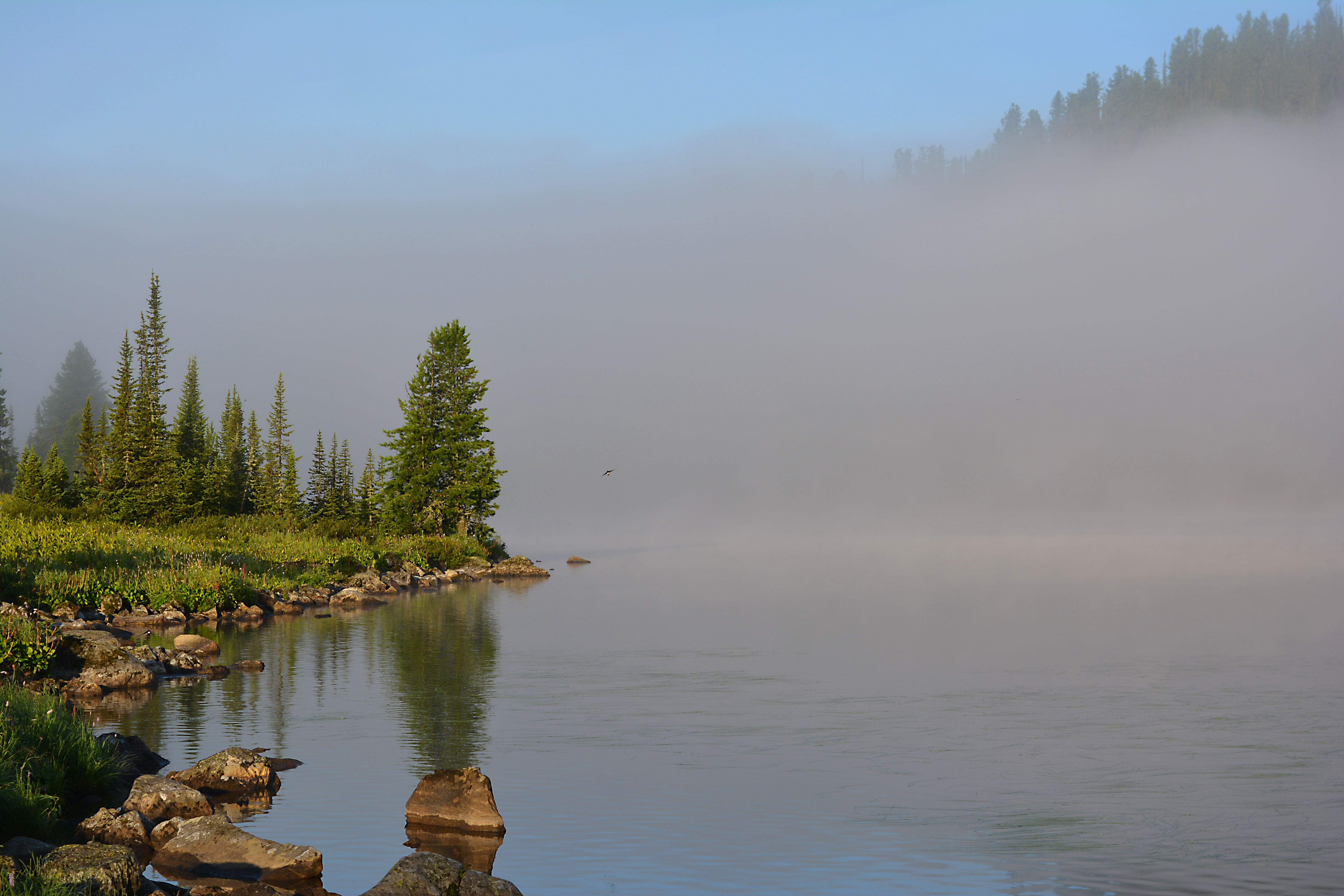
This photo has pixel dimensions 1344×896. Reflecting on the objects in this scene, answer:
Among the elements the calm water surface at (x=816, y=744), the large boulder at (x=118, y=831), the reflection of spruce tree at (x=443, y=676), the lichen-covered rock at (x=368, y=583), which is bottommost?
the calm water surface at (x=816, y=744)

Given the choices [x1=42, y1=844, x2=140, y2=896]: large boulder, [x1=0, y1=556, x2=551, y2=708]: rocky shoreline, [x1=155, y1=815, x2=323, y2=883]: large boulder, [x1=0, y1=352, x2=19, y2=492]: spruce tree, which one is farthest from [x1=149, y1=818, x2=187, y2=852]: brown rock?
[x1=0, y1=352, x2=19, y2=492]: spruce tree

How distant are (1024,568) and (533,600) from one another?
42669 millimetres

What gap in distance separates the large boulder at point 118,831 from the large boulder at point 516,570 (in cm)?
6003

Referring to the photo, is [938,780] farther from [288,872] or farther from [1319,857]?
[288,872]

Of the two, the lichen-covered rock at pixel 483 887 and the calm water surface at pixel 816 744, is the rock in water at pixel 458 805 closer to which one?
the calm water surface at pixel 816 744

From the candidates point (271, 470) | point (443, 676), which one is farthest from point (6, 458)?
point (443, 676)

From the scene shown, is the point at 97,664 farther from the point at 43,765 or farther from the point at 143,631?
the point at 43,765

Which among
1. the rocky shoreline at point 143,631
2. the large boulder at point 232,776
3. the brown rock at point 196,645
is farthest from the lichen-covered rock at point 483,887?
the brown rock at point 196,645

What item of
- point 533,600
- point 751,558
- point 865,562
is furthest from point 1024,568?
point 533,600

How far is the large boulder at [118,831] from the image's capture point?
489 inches

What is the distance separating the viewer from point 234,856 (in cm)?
1207

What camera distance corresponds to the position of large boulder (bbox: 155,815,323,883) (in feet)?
38.7

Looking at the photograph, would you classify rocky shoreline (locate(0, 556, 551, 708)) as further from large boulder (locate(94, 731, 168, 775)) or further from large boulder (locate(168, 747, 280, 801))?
large boulder (locate(168, 747, 280, 801))

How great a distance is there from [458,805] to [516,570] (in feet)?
198
